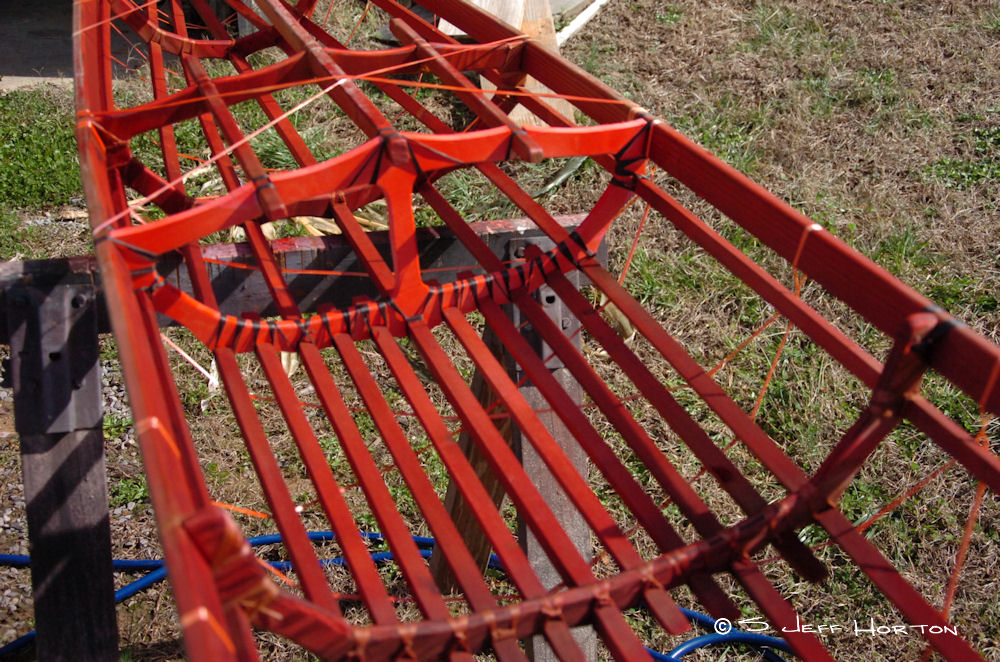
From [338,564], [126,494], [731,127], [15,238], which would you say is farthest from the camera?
[731,127]

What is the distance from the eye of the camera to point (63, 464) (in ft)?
6.50

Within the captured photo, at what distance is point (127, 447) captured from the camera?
3.64 m

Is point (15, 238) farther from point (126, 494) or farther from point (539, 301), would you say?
point (539, 301)

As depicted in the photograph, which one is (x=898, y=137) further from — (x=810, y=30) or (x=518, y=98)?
(x=518, y=98)

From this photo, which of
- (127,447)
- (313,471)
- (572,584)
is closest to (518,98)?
(313,471)

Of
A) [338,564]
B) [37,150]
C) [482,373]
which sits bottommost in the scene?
[482,373]

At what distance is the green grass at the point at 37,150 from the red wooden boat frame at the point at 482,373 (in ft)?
Answer: 7.63

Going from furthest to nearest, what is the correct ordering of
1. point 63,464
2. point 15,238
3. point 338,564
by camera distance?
1. point 15,238
2. point 338,564
3. point 63,464

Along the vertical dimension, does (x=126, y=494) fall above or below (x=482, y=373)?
above

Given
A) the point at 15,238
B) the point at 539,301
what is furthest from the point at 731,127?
the point at 15,238

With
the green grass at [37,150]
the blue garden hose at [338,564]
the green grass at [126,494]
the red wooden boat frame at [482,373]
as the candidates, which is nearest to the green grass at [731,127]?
the red wooden boat frame at [482,373]

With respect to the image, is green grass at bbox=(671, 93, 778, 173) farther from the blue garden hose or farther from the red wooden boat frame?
the blue garden hose

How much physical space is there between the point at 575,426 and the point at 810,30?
446 centimetres

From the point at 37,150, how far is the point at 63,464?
3628 millimetres
